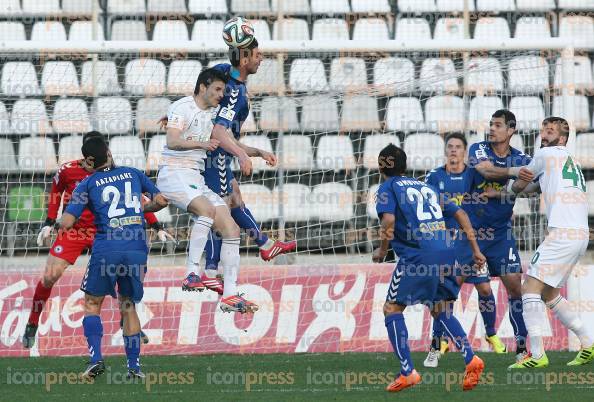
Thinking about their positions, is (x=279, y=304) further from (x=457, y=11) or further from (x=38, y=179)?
(x=457, y=11)

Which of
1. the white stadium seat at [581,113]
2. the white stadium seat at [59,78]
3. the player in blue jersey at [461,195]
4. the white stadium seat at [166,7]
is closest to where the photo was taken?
the player in blue jersey at [461,195]

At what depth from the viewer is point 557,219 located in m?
10.9

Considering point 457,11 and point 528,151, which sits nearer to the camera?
point 528,151

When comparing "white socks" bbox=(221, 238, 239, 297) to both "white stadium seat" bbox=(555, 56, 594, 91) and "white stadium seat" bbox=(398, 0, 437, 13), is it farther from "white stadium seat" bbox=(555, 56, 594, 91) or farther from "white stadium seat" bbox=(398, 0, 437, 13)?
"white stadium seat" bbox=(398, 0, 437, 13)

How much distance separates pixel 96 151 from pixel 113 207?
0.51 meters

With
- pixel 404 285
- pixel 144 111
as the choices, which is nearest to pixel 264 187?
pixel 144 111

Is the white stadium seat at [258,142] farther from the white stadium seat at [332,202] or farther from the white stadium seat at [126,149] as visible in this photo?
the white stadium seat at [126,149]

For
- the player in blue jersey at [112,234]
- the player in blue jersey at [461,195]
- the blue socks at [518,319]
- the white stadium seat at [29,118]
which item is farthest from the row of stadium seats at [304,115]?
the player in blue jersey at [112,234]

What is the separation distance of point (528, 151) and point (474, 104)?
1.36 m

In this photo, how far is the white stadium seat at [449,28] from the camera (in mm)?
16734

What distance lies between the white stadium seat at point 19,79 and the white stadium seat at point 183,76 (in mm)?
1785

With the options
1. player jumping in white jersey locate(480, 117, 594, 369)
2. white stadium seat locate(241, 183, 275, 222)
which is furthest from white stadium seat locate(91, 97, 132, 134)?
player jumping in white jersey locate(480, 117, 594, 369)

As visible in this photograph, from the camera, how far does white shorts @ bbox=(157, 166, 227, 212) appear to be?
416 inches

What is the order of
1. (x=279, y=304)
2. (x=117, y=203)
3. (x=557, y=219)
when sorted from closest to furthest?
1. (x=117, y=203)
2. (x=557, y=219)
3. (x=279, y=304)
